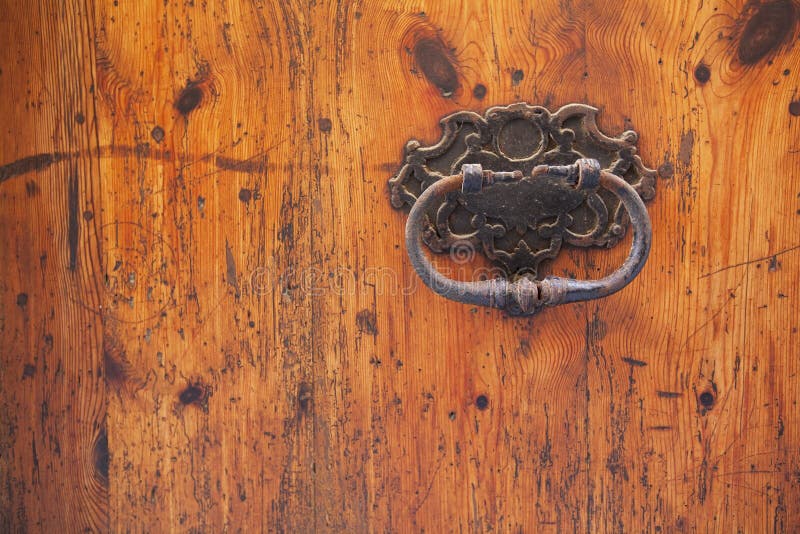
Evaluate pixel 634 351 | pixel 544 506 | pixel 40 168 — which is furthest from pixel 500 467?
pixel 40 168

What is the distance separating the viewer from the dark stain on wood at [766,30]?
0.50m

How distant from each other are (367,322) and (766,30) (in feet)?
1.47

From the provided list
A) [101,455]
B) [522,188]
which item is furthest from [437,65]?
[101,455]

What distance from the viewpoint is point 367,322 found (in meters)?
0.55

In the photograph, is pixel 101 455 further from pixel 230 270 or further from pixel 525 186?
pixel 525 186

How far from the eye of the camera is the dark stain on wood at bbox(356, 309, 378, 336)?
546 mm

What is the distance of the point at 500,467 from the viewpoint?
0.55 m

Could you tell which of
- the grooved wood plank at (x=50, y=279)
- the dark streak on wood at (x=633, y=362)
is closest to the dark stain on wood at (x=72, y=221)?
the grooved wood plank at (x=50, y=279)

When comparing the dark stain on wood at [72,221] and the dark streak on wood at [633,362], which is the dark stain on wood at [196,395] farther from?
the dark streak on wood at [633,362]

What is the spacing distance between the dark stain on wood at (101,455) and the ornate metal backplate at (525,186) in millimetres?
377

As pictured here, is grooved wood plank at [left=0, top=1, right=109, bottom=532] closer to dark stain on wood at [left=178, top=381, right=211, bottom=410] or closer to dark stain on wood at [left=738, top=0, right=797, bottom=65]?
dark stain on wood at [left=178, top=381, right=211, bottom=410]

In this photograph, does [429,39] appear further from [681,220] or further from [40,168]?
[40,168]

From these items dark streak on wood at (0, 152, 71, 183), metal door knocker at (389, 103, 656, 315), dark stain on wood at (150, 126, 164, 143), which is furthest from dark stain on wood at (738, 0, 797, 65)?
dark streak on wood at (0, 152, 71, 183)

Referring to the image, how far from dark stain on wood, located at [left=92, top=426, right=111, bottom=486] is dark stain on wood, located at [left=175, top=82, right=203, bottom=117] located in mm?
324
